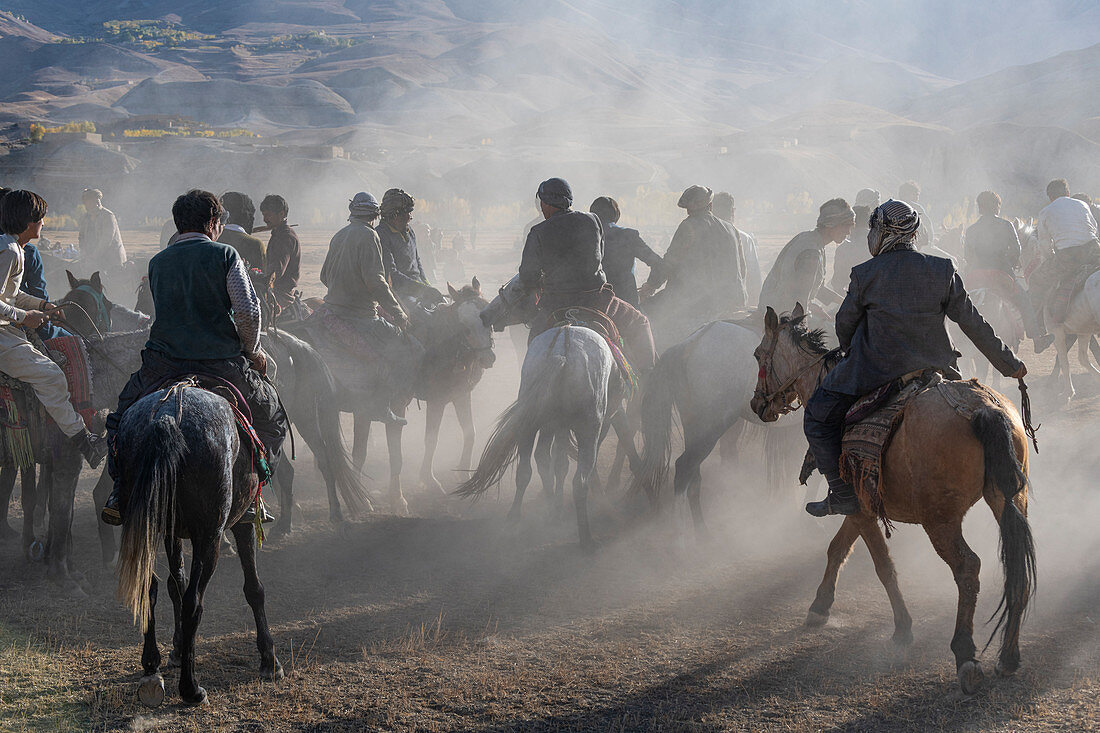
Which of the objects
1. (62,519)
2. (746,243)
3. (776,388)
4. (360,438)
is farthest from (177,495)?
(746,243)

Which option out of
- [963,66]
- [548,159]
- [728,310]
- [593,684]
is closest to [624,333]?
[728,310]

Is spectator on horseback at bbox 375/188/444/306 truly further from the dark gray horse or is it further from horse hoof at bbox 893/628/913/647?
horse hoof at bbox 893/628/913/647

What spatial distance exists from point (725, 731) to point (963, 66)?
196498mm

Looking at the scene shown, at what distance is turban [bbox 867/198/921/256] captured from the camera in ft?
14.4

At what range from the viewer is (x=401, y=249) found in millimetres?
8578

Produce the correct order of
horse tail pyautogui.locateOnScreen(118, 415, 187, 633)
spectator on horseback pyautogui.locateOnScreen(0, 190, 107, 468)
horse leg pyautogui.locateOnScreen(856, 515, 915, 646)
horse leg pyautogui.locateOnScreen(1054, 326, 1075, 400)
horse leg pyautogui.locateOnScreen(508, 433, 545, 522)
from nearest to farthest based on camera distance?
horse tail pyautogui.locateOnScreen(118, 415, 187, 633), horse leg pyautogui.locateOnScreen(856, 515, 915, 646), spectator on horseback pyautogui.locateOnScreen(0, 190, 107, 468), horse leg pyautogui.locateOnScreen(508, 433, 545, 522), horse leg pyautogui.locateOnScreen(1054, 326, 1075, 400)

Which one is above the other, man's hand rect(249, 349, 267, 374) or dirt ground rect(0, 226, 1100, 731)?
man's hand rect(249, 349, 267, 374)

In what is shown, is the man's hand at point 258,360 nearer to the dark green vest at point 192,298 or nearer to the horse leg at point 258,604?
the dark green vest at point 192,298

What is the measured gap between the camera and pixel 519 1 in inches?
7520

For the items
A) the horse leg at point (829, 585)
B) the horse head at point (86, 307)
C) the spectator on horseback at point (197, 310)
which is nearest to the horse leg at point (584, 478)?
the horse leg at point (829, 585)

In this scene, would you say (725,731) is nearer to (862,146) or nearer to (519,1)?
(862,146)

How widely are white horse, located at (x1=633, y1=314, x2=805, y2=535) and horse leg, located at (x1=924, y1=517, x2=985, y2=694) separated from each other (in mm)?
2544

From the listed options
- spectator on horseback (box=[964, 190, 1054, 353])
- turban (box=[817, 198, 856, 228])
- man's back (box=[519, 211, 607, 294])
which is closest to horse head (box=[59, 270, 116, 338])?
man's back (box=[519, 211, 607, 294])

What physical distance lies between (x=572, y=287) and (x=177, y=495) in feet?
12.4
